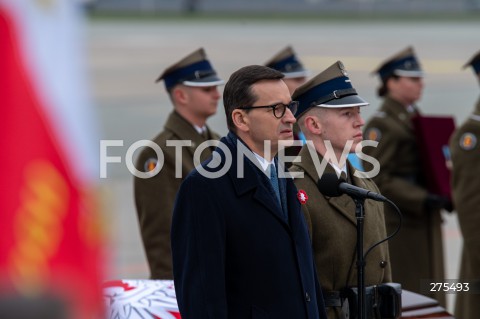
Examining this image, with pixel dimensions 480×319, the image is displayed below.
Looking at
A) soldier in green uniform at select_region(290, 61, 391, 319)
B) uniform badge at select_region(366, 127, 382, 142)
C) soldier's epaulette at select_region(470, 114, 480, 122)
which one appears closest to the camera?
soldier in green uniform at select_region(290, 61, 391, 319)

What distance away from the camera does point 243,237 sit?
10.0ft

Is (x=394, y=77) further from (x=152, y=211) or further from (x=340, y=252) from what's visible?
(x=340, y=252)

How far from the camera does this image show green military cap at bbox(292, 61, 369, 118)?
13.0 ft

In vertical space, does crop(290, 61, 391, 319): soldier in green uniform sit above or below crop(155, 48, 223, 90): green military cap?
below

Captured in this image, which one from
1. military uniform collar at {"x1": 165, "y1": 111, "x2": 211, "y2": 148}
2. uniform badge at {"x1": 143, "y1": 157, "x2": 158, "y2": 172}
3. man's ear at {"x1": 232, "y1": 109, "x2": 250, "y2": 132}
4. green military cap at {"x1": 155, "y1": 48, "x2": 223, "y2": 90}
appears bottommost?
uniform badge at {"x1": 143, "y1": 157, "x2": 158, "y2": 172}

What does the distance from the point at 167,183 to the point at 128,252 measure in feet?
13.0

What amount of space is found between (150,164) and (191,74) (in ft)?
2.33

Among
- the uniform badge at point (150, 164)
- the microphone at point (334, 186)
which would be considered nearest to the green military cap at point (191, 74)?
the uniform badge at point (150, 164)

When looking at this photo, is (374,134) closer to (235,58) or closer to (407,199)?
(407,199)

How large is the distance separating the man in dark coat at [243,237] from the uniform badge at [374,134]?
374 centimetres

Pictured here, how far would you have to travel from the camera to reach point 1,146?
113cm

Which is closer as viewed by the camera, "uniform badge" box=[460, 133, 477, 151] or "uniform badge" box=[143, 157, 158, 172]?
"uniform badge" box=[143, 157, 158, 172]

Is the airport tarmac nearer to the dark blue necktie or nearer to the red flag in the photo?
the dark blue necktie

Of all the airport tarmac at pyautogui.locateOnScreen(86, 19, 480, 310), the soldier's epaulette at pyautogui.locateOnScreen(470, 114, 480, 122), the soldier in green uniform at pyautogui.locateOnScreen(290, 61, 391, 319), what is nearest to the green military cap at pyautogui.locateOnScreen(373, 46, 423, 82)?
the soldier's epaulette at pyautogui.locateOnScreen(470, 114, 480, 122)
